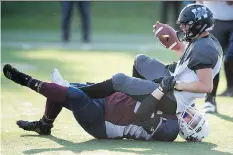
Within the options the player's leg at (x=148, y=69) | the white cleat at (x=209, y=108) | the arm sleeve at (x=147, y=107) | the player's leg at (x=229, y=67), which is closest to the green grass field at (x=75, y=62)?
the white cleat at (x=209, y=108)

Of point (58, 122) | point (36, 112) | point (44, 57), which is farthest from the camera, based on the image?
point (44, 57)

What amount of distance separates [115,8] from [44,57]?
8954 mm

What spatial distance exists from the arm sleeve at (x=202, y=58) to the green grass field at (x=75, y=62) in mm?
738

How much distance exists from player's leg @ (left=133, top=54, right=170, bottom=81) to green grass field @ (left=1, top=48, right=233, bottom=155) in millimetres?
678

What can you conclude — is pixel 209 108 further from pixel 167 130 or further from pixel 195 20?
pixel 195 20

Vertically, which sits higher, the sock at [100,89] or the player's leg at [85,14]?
the sock at [100,89]

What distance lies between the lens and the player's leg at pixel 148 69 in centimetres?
809

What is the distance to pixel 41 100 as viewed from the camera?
1046 centimetres

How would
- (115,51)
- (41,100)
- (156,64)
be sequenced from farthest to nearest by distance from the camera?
(115,51), (41,100), (156,64)

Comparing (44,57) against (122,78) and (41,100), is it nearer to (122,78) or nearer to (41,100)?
(41,100)

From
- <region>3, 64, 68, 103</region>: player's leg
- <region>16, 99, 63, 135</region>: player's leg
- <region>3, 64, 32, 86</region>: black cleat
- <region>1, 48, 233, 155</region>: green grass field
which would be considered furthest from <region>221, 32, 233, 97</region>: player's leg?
<region>3, 64, 32, 86</region>: black cleat

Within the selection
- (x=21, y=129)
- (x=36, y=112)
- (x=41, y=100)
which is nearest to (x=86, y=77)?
(x=41, y=100)

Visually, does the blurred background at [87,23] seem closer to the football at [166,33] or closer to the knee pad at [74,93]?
the football at [166,33]

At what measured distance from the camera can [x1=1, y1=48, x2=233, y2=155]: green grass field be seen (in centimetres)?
725
